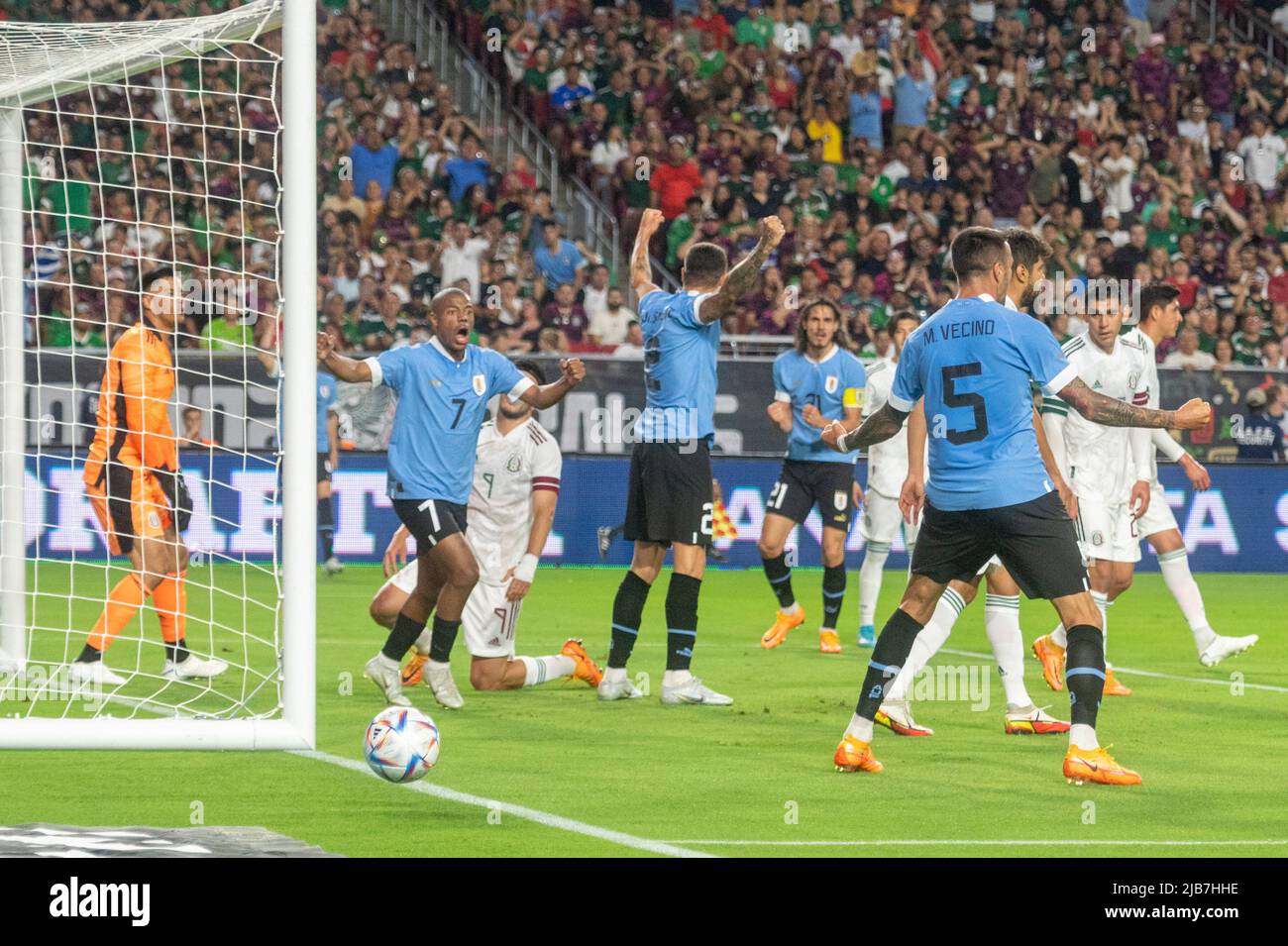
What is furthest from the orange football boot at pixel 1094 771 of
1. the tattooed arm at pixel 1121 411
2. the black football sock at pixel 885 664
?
the tattooed arm at pixel 1121 411

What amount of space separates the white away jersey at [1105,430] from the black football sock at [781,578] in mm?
2612

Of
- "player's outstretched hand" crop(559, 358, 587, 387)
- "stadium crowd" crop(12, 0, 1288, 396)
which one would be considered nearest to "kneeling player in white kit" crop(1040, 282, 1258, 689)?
"player's outstretched hand" crop(559, 358, 587, 387)

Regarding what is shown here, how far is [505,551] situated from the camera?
1038cm

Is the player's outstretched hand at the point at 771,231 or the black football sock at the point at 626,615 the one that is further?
the black football sock at the point at 626,615

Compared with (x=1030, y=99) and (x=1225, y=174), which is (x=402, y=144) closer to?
(x=1030, y=99)

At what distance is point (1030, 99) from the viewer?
23.8m

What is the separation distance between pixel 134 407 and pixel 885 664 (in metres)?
4.54

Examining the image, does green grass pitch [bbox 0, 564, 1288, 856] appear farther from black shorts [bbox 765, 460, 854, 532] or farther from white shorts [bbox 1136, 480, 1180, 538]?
black shorts [bbox 765, 460, 854, 532]

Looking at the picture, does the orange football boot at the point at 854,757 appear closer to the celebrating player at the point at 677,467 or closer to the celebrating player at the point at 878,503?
the celebrating player at the point at 677,467

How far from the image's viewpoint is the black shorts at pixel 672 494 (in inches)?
373

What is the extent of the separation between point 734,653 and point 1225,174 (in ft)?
45.0

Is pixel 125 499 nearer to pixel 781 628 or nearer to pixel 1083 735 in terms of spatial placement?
pixel 781 628

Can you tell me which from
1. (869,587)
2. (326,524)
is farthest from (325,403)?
(869,587)
